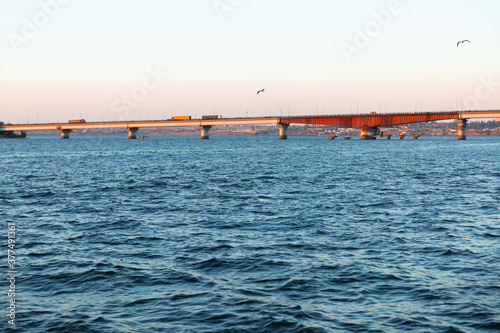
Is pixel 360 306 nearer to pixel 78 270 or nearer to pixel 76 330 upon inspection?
pixel 76 330

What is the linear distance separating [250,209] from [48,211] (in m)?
13.8

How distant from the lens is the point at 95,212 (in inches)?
1372

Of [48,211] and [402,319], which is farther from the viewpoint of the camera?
[48,211]

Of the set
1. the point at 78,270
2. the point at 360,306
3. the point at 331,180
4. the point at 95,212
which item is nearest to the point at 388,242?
the point at 360,306

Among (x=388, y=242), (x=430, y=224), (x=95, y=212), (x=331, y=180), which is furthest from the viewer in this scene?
(x=331, y=180)

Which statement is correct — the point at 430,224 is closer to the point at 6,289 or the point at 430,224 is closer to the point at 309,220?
the point at 309,220

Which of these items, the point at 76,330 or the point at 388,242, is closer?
the point at 76,330

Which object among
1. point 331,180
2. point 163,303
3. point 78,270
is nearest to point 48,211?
point 78,270

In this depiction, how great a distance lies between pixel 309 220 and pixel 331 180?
1101 inches

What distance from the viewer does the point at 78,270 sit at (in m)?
20.1

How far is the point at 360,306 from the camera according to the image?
16.1 metres

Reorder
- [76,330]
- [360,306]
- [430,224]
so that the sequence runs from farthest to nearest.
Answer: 1. [430,224]
2. [360,306]
3. [76,330]

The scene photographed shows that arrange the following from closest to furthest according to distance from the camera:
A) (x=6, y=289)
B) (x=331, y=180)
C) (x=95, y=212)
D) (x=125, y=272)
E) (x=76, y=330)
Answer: (x=76, y=330), (x=6, y=289), (x=125, y=272), (x=95, y=212), (x=331, y=180)

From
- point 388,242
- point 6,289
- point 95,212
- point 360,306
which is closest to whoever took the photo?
point 360,306
